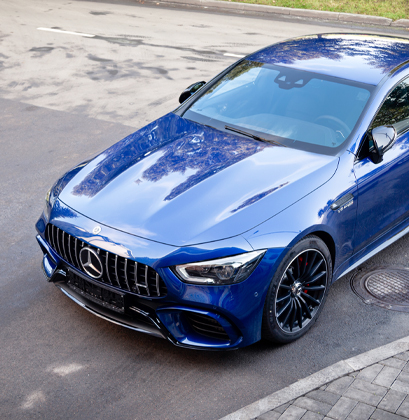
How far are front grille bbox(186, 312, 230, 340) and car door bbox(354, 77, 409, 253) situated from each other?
4.56 ft

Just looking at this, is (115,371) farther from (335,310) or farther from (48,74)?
(48,74)

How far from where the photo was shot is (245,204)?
3742 mm

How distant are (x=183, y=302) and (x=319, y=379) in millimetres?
1025

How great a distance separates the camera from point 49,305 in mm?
4523

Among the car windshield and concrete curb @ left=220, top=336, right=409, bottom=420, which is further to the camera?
the car windshield

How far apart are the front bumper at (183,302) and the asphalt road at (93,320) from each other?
0.34 m

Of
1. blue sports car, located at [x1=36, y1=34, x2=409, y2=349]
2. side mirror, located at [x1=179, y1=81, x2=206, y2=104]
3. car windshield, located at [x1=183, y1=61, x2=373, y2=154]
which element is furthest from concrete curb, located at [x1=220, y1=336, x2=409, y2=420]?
side mirror, located at [x1=179, y1=81, x2=206, y2=104]

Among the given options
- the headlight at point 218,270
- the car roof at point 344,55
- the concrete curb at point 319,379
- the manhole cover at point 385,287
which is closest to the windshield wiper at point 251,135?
the car roof at point 344,55

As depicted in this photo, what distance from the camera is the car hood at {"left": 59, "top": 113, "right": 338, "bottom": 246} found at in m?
3.63

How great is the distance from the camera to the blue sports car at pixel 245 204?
3.52 meters

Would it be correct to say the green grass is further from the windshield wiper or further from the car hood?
the car hood

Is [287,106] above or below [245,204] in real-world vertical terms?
above

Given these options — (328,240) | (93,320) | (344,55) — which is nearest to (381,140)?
(328,240)

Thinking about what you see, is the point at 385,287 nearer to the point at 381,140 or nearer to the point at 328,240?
the point at 328,240
